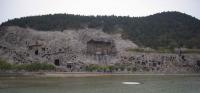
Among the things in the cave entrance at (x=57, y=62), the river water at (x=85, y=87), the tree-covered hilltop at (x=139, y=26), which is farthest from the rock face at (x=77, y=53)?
the river water at (x=85, y=87)

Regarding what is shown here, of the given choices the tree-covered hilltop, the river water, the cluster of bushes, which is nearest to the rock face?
the tree-covered hilltop

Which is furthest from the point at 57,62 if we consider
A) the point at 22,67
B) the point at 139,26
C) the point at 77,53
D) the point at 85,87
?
the point at 139,26

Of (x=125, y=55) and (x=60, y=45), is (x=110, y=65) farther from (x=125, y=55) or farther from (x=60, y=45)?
(x=60, y=45)

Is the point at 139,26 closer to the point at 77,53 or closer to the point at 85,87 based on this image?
the point at 77,53

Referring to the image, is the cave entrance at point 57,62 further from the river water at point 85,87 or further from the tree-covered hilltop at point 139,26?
the river water at point 85,87

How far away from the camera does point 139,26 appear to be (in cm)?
6588

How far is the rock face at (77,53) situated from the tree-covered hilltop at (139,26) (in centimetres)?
329

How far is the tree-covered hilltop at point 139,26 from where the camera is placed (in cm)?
5771

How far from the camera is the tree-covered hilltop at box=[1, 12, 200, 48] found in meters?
57.7

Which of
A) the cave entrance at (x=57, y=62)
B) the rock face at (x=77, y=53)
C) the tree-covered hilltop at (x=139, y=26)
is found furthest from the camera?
the tree-covered hilltop at (x=139, y=26)

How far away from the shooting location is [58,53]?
5022 centimetres

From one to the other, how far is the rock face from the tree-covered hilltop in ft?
10.8

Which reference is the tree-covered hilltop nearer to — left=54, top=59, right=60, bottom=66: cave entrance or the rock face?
the rock face

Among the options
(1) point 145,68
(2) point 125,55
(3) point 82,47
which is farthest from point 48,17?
(1) point 145,68
